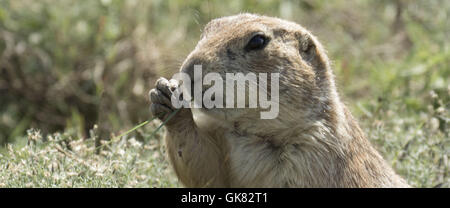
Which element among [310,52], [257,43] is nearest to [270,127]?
[257,43]

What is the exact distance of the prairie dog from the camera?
3.68m

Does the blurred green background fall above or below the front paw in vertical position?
above

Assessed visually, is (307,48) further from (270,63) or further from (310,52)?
(270,63)

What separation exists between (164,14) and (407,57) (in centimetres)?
285

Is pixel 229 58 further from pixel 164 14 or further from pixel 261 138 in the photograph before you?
pixel 164 14

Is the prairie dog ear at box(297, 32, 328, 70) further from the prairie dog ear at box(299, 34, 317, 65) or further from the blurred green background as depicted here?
the blurred green background

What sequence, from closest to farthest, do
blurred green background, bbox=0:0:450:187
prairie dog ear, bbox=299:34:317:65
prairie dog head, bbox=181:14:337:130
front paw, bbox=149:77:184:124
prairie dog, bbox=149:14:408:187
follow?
prairie dog head, bbox=181:14:337:130
prairie dog, bbox=149:14:408:187
front paw, bbox=149:77:184:124
prairie dog ear, bbox=299:34:317:65
blurred green background, bbox=0:0:450:187

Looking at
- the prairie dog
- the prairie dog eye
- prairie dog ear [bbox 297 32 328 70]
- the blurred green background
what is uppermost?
the blurred green background

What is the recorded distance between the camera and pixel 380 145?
16.7 feet

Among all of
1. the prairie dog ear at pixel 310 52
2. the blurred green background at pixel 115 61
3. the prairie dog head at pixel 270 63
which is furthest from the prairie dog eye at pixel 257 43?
the blurred green background at pixel 115 61

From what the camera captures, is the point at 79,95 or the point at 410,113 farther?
the point at 79,95

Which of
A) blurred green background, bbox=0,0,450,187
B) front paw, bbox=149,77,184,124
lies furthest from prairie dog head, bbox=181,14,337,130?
blurred green background, bbox=0,0,450,187

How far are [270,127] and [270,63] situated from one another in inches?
14.5

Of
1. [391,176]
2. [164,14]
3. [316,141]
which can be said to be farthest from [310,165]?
[164,14]
